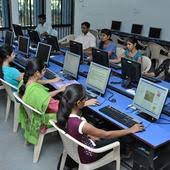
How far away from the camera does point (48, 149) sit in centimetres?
320

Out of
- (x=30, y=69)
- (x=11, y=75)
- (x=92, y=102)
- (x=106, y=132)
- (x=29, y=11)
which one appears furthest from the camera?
(x=29, y=11)

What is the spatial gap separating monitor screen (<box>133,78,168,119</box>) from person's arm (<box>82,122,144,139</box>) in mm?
256

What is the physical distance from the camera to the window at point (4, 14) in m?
7.75

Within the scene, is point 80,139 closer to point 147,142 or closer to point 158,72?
point 147,142

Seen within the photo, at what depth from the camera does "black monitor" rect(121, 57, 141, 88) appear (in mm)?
3280

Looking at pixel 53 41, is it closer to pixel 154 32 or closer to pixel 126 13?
pixel 154 32

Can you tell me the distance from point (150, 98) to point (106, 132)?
62 centimetres

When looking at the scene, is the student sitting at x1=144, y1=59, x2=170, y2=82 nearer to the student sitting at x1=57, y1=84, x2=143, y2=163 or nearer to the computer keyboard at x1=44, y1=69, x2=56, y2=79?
the computer keyboard at x1=44, y1=69, x2=56, y2=79

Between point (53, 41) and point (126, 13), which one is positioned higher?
point (126, 13)

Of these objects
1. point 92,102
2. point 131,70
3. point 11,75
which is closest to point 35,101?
point 92,102

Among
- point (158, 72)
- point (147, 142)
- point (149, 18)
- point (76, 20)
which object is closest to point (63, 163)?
point (147, 142)

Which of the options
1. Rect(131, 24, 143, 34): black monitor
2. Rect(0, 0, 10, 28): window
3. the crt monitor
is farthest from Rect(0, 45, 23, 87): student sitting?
Rect(131, 24, 143, 34): black monitor

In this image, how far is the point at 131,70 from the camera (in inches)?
133

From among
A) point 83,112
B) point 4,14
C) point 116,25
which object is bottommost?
point 83,112
